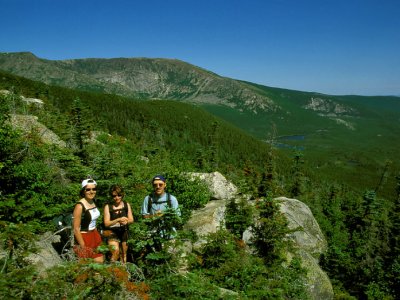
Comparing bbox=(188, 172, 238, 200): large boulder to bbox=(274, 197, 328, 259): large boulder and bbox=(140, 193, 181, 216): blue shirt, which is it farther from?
bbox=(140, 193, 181, 216): blue shirt

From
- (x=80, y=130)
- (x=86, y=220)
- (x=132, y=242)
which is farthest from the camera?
(x=80, y=130)

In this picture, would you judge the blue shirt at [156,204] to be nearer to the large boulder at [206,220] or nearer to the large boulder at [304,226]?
the large boulder at [206,220]

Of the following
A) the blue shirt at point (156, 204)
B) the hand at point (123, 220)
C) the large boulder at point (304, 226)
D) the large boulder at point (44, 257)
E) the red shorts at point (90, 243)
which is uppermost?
the blue shirt at point (156, 204)

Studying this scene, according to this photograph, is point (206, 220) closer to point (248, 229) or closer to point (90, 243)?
point (248, 229)

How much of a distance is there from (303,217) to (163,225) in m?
17.9

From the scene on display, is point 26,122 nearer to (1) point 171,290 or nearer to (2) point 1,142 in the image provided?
(2) point 1,142

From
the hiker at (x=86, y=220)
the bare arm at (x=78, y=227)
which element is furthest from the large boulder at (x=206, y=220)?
the bare arm at (x=78, y=227)

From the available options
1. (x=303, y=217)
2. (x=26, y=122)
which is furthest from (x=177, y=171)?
(x=303, y=217)

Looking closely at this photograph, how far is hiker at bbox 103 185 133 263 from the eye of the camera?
6.84 m

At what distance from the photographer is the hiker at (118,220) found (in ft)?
22.4

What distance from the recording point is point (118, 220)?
22.3 feet

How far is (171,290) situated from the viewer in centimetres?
540

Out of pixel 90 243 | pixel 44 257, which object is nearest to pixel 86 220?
pixel 90 243

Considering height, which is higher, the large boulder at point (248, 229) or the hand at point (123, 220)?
the hand at point (123, 220)
